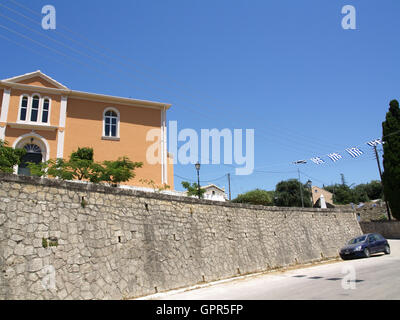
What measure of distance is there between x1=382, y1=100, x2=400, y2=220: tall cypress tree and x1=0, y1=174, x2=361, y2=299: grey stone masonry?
68.7 feet

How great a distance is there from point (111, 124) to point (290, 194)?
4072 cm

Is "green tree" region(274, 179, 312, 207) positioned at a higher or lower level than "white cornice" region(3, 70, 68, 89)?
lower

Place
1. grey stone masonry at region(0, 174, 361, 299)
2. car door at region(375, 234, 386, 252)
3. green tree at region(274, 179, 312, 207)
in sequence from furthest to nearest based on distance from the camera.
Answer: green tree at region(274, 179, 312, 207) < car door at region(375, 234, 386, 252) < grey stone masonry at region(0, 174, 361, 299)

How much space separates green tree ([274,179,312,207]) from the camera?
54825 millimetres

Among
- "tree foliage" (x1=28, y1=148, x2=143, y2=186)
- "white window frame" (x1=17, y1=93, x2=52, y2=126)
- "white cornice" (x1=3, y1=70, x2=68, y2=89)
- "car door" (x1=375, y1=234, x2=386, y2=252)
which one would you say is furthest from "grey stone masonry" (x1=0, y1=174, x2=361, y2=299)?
"white cornice" (x1=3, y1=70, x2=68, y2=89)

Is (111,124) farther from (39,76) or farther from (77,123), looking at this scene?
(39,76)

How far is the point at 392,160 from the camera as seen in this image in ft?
101

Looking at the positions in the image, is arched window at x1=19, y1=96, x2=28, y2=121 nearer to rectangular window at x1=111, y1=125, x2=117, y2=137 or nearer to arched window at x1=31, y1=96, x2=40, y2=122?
arched window at x1=31, y1=96, x2=40, y2=122

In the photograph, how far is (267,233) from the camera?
53.8ft

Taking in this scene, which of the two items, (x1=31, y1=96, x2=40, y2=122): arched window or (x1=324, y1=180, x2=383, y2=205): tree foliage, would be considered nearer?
(x1=31, y1=96, x2=40, y2=122): arched window

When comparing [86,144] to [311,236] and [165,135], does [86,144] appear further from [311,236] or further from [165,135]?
[311,236]

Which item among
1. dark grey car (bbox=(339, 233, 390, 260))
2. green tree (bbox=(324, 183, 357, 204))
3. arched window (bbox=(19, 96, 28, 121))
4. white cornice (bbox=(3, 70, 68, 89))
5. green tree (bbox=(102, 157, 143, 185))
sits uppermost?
white cornice (bbox=(3, 70, 68, 89))

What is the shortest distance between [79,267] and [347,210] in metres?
22.1
